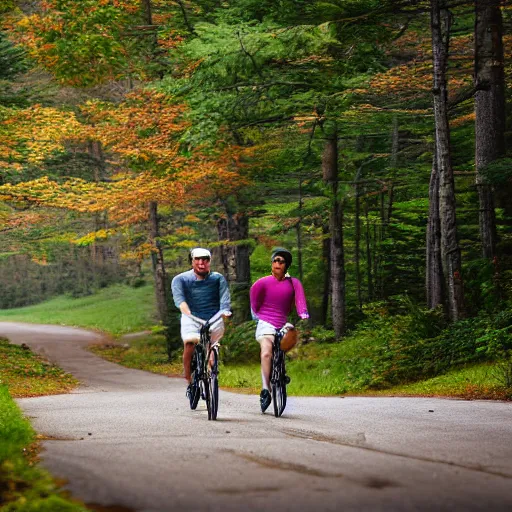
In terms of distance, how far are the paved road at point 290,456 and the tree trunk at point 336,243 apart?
10934 mm

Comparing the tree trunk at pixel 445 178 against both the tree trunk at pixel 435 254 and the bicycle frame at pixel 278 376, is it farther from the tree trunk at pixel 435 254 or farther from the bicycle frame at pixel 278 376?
the bicycle frame at pixel 278 376

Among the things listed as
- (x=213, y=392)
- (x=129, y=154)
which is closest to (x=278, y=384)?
(x=213, y=392)

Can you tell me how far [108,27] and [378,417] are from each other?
53.2ft

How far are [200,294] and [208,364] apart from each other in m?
0.83

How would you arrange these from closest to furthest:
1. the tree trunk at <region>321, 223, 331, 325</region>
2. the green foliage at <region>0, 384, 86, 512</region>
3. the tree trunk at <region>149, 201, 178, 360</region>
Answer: the green foliage at <region>0, 384, 86, 512</region> → the tree trunk at <region>149, 201, 178, 360</region> → the tree trunk at <region>321, 223, 331, 325</region>

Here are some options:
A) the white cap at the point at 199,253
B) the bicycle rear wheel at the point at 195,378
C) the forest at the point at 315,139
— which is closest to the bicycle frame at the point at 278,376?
the bicycle rear wheel at the point at 195,378

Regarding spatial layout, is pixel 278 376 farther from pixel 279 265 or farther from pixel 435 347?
pixel 435 347

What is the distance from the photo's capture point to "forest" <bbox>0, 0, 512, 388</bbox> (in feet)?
57.7

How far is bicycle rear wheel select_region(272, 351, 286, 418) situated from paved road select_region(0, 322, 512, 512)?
23 cm

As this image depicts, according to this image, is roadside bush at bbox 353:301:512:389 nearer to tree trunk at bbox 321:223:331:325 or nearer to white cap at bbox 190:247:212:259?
white cap at bbox 190:247:212:259

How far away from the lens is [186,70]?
Result: 2372 cm

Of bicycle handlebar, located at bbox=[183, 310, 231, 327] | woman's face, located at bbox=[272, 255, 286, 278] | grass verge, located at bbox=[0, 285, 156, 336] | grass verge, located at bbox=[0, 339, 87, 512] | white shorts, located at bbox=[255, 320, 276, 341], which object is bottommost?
grass verge, located at bbox=[0, 285, 156, 336]

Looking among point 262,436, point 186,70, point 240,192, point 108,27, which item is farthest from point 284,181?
point 262,436

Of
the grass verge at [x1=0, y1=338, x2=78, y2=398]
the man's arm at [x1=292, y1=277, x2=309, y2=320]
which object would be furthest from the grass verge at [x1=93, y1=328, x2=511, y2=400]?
the man's arm at [x1=292, y1=277, x2=309, y2=320]
